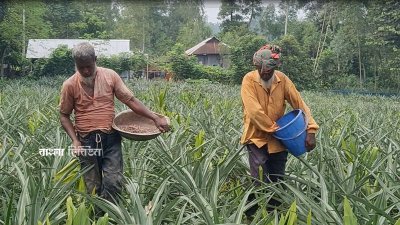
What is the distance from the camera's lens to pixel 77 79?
3.30 m

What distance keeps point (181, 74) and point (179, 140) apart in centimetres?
2808

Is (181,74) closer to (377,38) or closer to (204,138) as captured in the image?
(377,38)

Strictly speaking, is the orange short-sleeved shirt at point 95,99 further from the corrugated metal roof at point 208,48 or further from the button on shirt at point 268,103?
the corrugated metal roof at point 208,48

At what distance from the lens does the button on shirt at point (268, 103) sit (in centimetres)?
341

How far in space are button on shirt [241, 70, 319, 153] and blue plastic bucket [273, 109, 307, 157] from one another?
6cm

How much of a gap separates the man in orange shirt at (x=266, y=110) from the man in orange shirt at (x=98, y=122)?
1.71ft

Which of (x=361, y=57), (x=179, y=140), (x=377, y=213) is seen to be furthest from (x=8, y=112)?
(x=361, y=57)

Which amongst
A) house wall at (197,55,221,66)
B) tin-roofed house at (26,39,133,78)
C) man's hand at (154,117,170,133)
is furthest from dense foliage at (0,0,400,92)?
man's hand at (154,117,170,133)

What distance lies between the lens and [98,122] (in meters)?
3.34

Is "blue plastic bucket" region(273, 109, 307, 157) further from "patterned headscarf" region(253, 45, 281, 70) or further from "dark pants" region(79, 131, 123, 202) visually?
"dark pants" region(79, 131, 123, 202)

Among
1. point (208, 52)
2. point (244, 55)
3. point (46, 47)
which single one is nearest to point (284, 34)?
point (208, 52)

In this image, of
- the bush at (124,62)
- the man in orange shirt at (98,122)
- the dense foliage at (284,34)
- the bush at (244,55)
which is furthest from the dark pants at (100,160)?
the bush at (244,55)

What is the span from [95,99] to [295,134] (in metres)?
1.16

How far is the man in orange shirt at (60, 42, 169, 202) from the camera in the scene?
329cm
